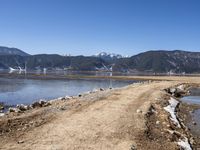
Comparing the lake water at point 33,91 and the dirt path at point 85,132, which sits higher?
the dirt path at point 85,132

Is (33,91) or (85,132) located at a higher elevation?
(85,132)

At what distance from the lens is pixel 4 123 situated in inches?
759

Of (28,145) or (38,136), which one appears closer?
(28,145)

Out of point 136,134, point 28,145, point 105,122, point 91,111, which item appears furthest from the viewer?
point 91,111

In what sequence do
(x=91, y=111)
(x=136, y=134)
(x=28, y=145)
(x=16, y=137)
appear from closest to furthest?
(x=28, y=145) < (x=16, y=137) < (x=136, y=134) < (x=91, y=111)

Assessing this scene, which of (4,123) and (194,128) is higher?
(4,123)

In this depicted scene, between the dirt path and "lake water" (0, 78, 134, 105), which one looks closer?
the dirt path

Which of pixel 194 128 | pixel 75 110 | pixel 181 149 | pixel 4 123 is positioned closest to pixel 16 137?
pixel 4 123

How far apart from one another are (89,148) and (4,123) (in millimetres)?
6263

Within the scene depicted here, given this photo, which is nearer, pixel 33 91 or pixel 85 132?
pixel 85 132

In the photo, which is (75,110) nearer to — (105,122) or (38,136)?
(105,122)

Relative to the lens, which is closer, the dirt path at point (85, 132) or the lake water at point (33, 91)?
the dirt path at point (85, 132)

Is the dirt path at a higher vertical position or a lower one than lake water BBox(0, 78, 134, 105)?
higher

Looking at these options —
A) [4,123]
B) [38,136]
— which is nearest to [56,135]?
[38,136]
